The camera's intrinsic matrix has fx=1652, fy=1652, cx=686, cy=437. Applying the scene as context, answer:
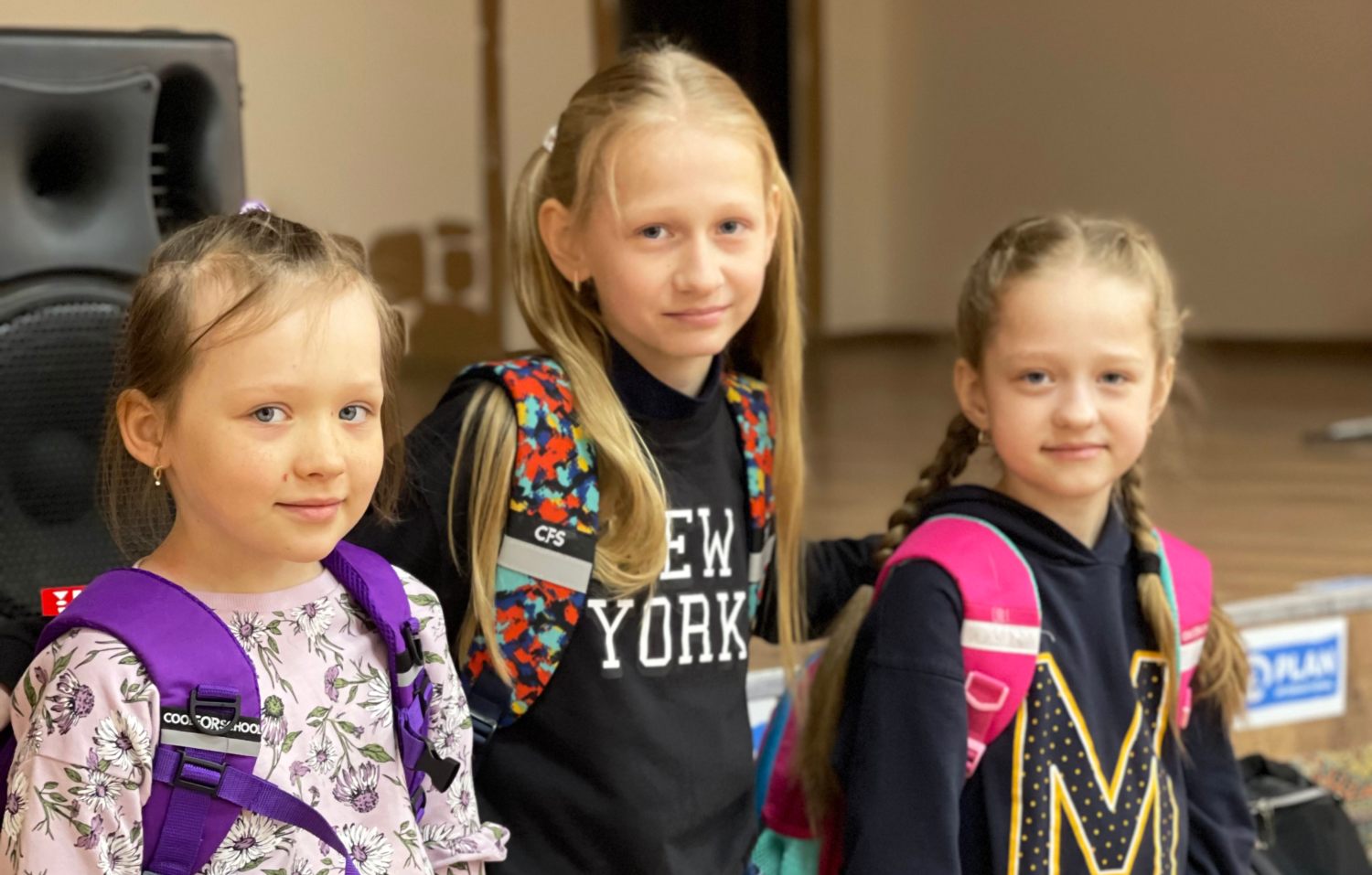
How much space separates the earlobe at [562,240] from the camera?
1691 mm

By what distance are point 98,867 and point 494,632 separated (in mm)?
487

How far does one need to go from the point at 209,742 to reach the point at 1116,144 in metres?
7.90

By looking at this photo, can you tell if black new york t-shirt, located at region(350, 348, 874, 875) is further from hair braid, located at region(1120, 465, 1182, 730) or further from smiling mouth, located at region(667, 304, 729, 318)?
hair braid, located at region(1120, 465, 1182, 730)

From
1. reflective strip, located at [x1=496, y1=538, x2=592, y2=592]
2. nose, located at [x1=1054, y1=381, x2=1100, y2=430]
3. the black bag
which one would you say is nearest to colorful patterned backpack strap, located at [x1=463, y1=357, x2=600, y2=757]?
reflective strip, located at [x1=496, y1=538, x2=592, y2=592]

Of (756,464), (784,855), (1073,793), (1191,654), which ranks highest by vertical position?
(756,464)

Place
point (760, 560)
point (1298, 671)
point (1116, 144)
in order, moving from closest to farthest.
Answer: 1. point (760, 560)
2. point (1298, 671)
3. point (1116, 144)

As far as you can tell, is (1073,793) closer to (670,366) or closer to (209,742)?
(670,366)

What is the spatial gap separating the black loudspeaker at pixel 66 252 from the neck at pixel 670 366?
51 centimetres

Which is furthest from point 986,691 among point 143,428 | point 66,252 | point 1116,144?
point 1116,144

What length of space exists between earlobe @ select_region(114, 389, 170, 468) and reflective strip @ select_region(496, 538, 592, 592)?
38 cm

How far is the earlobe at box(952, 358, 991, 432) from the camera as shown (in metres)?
1.84

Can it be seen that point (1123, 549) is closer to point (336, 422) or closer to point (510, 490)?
point (510, 490)

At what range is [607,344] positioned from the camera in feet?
5.62

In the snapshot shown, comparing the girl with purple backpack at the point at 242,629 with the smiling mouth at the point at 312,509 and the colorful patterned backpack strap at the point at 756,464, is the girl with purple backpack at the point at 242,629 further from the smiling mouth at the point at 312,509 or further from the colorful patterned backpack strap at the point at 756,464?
the colorful patterned backpack strap at the point at 756,464
